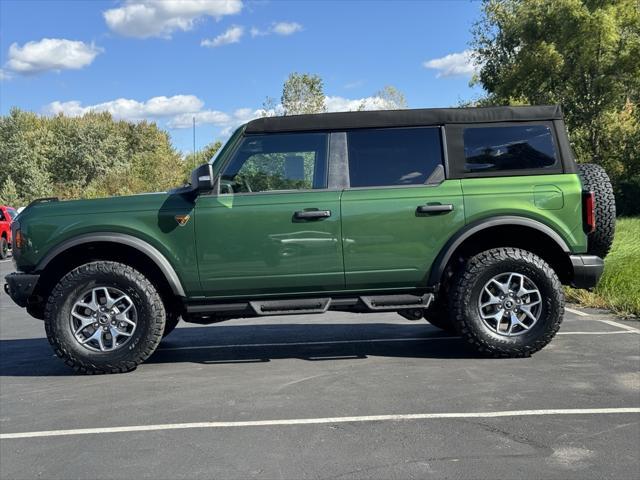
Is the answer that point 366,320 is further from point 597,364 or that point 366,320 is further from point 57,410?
point 57,410

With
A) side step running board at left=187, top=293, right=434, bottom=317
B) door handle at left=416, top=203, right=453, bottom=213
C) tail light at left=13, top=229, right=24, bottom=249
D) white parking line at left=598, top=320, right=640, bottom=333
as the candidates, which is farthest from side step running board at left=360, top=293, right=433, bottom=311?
tail light at left=13, top=229, right=24, bottom=249

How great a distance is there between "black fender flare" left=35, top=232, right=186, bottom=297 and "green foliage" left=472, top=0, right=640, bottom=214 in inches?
941

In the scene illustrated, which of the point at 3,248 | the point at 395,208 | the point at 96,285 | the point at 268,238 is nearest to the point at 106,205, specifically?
the point at 96,285

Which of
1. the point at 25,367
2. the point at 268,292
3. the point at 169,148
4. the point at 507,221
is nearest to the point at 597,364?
the point at 507,221

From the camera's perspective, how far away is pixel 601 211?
555 cm

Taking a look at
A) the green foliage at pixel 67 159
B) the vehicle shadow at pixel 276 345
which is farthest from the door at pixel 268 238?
the green foliage at pixel 67 159

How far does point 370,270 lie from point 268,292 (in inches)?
34.0

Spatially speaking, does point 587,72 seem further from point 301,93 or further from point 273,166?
point 273,166

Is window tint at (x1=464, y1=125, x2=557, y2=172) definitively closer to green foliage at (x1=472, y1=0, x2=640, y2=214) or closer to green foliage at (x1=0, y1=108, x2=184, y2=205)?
green foliage at (x1=472, y1=0, x2=640, y2=214)

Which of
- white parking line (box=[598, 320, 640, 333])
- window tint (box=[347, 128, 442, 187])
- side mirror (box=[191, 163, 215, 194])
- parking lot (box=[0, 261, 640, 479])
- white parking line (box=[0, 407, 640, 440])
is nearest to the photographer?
parking lot (box=[0, 261, 640, 479])

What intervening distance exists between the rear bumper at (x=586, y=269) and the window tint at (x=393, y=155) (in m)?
1.41

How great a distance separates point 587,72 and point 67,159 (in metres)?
41.1

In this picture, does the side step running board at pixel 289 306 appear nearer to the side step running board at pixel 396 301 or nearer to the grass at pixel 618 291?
the side step running board at pixel 396 301

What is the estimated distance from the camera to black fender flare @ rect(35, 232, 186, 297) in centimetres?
534
